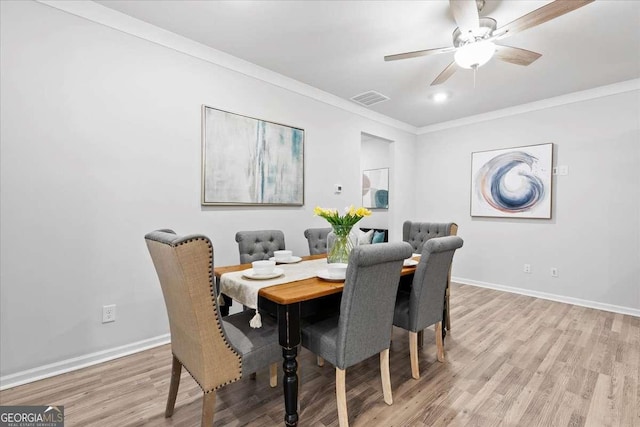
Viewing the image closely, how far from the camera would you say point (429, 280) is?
2.00 metres

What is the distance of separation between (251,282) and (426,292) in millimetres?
1154

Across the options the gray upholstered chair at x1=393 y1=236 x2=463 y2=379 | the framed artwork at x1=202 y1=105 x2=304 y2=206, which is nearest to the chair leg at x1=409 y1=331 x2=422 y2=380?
the gray upholstered chair at x1=393 y1=236 x2=463 y2=379

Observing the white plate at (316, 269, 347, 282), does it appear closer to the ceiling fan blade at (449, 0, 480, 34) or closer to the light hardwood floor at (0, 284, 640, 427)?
the light hardwood floor at (0, 284, 640, 427)

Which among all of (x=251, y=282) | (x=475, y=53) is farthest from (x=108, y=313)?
(x=475, y=53)

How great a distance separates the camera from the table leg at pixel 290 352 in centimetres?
146

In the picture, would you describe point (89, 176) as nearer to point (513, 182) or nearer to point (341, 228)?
point (341, 228)

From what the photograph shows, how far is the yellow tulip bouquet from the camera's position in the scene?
1965 millimetres

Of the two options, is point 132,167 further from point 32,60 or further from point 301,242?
point 301,242

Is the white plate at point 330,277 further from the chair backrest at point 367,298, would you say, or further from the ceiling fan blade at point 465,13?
the ceiling fan blade at point 465,13

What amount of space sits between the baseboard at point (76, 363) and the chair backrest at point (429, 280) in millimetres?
2068

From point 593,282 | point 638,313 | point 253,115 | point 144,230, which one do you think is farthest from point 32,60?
point 638,313

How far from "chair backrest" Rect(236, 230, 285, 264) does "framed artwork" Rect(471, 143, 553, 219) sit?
3.35 meters

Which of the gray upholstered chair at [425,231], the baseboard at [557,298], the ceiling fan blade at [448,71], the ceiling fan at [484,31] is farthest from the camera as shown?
the baseboard at [557,298]

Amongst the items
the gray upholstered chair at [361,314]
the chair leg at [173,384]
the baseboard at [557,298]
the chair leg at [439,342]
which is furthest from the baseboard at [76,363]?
the baseboard at [557,298]
